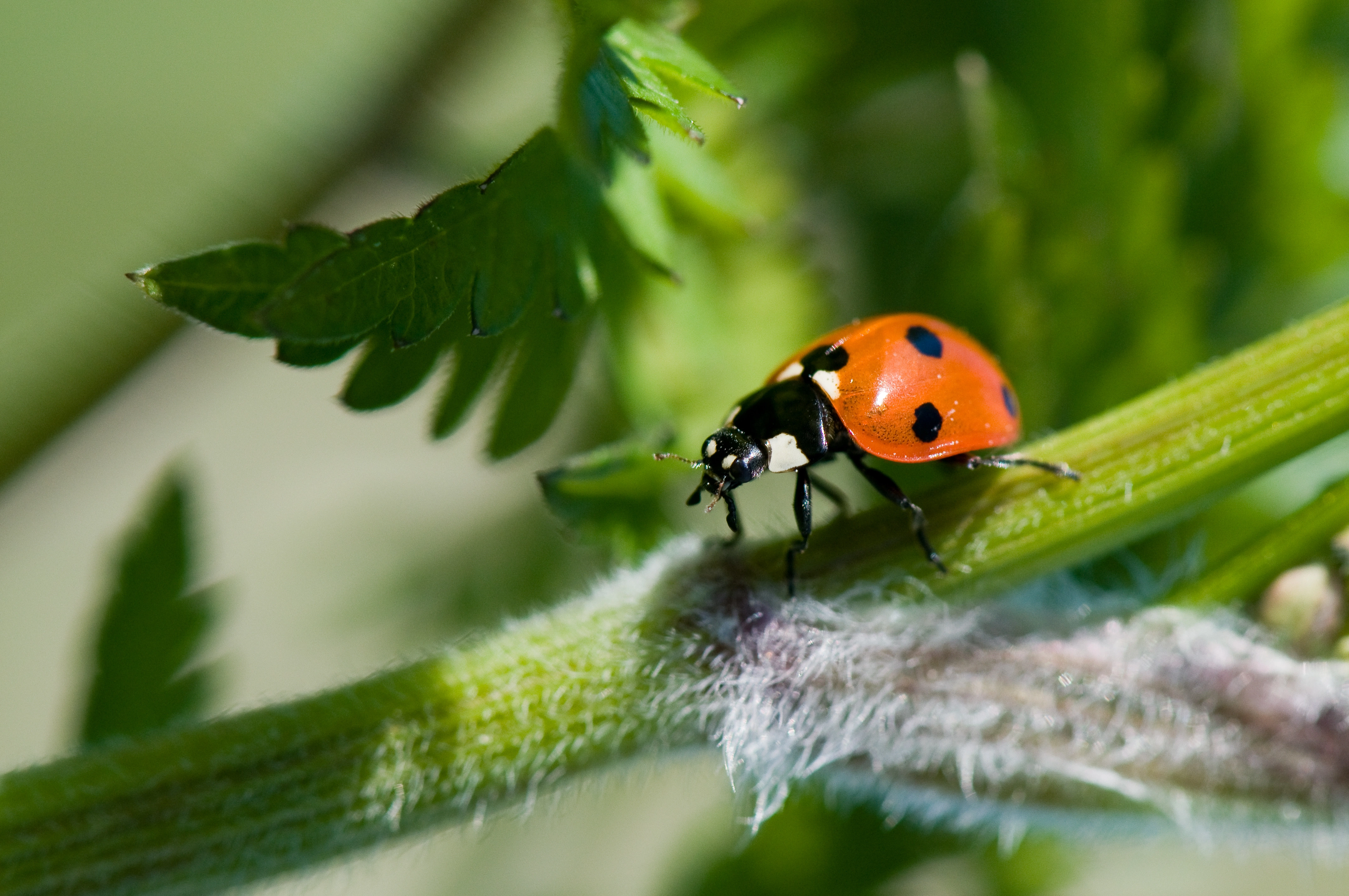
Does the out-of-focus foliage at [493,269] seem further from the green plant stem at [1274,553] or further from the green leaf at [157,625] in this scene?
the green plant stem at [1274,553]

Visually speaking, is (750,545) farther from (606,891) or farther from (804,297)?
(606,891)

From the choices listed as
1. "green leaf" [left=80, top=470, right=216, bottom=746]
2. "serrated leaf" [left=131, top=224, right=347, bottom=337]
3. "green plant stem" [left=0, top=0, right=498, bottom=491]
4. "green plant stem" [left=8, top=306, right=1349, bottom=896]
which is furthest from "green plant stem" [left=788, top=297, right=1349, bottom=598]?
"green plant stem" [left=0, top=0, right=498, bottom=491]

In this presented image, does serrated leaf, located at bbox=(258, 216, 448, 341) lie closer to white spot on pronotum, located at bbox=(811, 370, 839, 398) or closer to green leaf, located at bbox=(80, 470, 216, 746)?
white spot on pronotum, located at bbox=(811, 370, 839, 398)

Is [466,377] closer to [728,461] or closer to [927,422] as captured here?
[728,461]

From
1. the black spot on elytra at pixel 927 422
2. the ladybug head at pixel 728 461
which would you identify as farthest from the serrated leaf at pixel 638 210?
the black spot on elytra at pixel 927 422

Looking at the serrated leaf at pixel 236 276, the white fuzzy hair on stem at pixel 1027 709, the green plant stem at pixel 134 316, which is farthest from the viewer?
the green plant stem at pixel 134 316

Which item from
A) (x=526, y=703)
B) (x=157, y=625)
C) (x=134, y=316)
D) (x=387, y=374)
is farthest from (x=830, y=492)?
(x=134, y=316)
